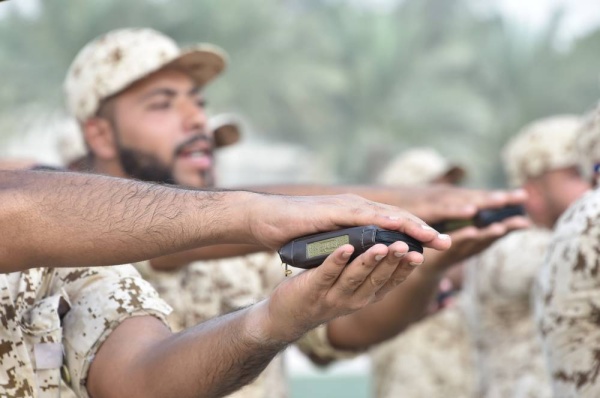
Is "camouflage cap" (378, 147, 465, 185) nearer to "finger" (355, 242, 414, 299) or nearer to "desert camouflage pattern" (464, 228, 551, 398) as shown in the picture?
"desert camouflage pattern" (464, 228, 551, 398)

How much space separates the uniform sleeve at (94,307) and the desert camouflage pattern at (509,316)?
3.99 metres

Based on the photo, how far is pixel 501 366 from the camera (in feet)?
23.3

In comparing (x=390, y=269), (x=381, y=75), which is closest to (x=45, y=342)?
(x=390, y=269)

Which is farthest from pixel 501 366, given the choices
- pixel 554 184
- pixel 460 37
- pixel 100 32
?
pixel 460 37

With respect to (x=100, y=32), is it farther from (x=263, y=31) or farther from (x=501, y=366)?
(x=501, y=366)

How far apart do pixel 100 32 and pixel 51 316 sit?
20.9 m

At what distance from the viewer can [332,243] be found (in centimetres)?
219

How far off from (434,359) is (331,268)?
6316 mm

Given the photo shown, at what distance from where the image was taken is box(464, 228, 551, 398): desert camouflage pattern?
6.72 m

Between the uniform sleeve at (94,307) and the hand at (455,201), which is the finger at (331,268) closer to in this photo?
the uniform sleeve at (94,307)

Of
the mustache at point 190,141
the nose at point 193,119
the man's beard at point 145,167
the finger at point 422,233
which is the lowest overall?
the finger at point 422,233

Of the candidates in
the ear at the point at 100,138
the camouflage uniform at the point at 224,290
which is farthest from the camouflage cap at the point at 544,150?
the ear at the point at 100,138

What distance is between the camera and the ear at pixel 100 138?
5.30 meters

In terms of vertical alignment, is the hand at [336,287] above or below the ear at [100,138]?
below
